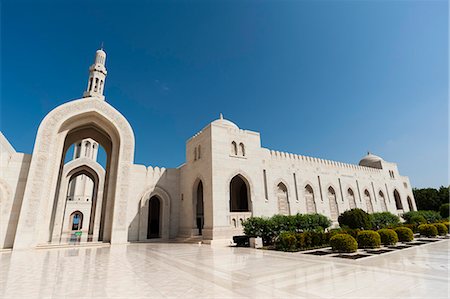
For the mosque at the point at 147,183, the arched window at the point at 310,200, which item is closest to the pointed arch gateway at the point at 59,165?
the mosque at the point at 147,183

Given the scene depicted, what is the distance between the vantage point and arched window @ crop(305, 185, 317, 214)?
67.0 feet

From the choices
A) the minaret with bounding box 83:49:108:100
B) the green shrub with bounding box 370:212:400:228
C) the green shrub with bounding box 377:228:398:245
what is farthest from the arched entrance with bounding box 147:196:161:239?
the green shrub with bounding box 370:212:400:228

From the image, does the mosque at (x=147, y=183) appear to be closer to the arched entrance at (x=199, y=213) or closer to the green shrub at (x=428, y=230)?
the arched entrance at (x=199, y=213)

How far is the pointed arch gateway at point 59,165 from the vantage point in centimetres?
1256

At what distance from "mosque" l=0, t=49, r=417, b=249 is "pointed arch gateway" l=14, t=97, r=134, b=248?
54 mm

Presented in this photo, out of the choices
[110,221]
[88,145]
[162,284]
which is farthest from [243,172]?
[88,145]

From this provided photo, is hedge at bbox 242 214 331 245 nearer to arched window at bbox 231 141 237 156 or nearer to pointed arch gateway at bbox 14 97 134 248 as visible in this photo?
arched window at bbox 231 141 237 156

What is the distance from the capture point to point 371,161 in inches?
1194

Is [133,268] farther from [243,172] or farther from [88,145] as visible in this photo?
[88,145]

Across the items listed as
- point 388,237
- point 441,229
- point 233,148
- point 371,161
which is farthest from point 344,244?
point 371,161

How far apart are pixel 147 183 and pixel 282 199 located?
1085 cm

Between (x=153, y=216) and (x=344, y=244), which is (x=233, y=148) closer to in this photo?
(x=344, y=244)

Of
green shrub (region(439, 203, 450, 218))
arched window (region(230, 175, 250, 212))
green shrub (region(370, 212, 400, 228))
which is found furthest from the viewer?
green shrub (region(439, 203, 450, 218))

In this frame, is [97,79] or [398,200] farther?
[398,200]
